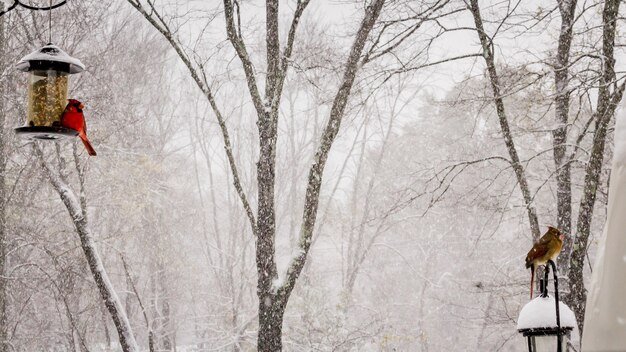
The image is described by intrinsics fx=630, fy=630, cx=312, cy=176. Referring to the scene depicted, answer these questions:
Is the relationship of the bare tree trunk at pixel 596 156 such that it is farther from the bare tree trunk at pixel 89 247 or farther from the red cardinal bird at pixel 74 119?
the bare tree trunk at pixel 89 247

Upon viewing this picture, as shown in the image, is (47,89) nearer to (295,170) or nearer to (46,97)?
(46,97)

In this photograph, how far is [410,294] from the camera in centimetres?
2244

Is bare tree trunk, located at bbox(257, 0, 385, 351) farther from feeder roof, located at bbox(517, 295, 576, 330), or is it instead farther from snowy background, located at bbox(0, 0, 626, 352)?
feeder roof, located at bbox(517, 295, 576, 330)

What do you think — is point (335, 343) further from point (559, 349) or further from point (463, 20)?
point (559, 349)

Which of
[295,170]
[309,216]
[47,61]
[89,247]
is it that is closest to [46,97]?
[47,61]

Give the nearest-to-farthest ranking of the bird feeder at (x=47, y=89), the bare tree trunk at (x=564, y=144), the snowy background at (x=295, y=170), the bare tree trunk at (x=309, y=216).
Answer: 1. the bird feeder at (x=47, y=89)
2. the bare tree trunk at (x=309, y=216)
3. the bare tree trunk at (x=564, y=144)
4. the snowy background at (x=295, y=170)

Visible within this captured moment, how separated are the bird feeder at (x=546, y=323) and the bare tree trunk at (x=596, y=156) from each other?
3372mm

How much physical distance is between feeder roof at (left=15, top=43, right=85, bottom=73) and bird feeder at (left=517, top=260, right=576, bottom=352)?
308cm

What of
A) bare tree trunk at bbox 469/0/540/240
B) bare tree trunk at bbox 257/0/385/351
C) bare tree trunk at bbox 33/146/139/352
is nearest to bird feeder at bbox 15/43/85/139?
bare tree trunk at bbox 257/0/385/351

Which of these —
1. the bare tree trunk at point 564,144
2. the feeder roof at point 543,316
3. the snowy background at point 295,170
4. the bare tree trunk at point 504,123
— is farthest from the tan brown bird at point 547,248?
the bare tree trunk at point 564,144

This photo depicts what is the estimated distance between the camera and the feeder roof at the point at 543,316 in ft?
9.42

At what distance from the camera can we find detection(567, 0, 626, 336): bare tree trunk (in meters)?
5.95

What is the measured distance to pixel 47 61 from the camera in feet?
12.9

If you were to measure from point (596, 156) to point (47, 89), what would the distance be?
4.87m
